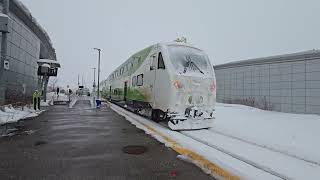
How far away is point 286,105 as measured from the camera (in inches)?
856

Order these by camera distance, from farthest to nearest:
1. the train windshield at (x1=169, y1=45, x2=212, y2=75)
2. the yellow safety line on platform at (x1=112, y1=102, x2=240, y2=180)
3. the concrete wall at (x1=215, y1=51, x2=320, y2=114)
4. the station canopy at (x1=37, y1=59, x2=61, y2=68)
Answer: the station canopy at (x1=37, y1=59, x2=61, y2=68) < the concrete wall at (x1=215, y1=51, x2=320, y2=114) < the train windshield at (x1=169, y1=45, x2=212, y2=75) < the yellow safety line on platform at (x1=112, y1=102, x2=240, y2=180)

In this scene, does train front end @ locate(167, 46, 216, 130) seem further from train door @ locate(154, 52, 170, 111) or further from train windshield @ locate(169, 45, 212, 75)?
train door @ locate(154, 52, 170, 111)

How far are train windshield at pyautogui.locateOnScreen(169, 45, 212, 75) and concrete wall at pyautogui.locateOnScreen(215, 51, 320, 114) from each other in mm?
11386

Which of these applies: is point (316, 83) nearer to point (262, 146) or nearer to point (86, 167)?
point (262, 146)

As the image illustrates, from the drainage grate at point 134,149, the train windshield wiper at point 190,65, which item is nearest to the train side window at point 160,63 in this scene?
the train windshield wiper at point 190,65

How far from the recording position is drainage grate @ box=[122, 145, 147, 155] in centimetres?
674

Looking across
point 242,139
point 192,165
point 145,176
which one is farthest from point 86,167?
point 242,139

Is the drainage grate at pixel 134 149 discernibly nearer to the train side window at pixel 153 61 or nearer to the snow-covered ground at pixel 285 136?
the snow-covered ground at pixel 285 136

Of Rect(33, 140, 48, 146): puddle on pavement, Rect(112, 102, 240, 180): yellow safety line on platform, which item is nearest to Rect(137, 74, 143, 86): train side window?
Rect(112, 102, 240, 180): yellow safety line on platform

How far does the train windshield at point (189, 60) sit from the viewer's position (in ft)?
37.1

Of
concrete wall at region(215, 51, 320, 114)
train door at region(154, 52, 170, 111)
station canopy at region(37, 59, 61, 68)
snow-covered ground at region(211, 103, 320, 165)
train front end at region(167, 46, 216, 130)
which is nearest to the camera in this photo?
snow-covered ground at region(211, 103, 320, 165)

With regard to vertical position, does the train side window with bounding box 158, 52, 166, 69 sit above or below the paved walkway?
above

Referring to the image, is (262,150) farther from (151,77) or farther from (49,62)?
(49,62)

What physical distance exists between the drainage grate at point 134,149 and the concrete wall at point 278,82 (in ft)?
52.7
